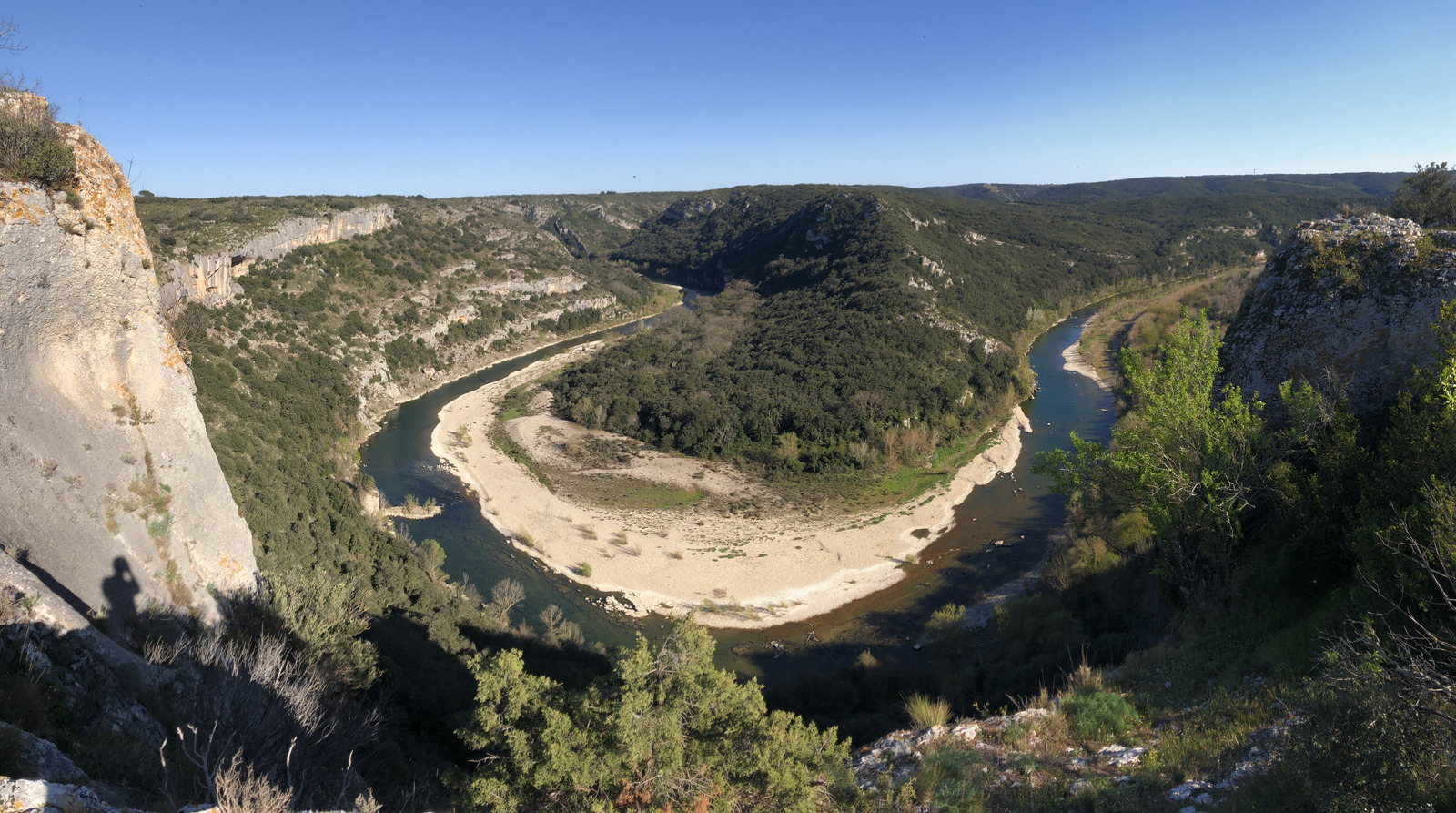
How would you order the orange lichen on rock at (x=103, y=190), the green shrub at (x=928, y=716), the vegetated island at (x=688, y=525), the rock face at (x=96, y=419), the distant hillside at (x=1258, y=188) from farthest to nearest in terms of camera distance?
the distant hillside at (x=1258, y=188) < the vegetated island at (x=688, y=525) < the green shrub at (x=928, y=716) < the orange lichen on rock at (x=103, y=190) < the rock face at (x=96, y=419)

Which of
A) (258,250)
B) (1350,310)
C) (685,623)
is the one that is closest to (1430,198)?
(1350,310)

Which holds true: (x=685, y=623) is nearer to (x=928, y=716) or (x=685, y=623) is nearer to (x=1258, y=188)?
(x=928, y=716)

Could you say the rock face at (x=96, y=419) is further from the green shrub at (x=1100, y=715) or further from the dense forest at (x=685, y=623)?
the green shrub at (x=1100, y=715)

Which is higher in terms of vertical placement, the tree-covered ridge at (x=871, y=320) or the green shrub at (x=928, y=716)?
the tree-covered ridge at (x=871, y=320)

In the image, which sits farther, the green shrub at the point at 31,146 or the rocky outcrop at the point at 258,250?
the rocky outcrop at the point at 258,250

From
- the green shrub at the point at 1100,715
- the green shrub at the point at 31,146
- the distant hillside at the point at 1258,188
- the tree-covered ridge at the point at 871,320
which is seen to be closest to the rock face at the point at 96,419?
the green shrub at the point at 31,146

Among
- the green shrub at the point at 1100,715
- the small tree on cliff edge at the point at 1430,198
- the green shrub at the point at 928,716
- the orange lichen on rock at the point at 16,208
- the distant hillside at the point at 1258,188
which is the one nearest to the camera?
the orange lichen on rock at the point at 16,208

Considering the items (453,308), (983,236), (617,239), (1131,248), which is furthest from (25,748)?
(617,239)
